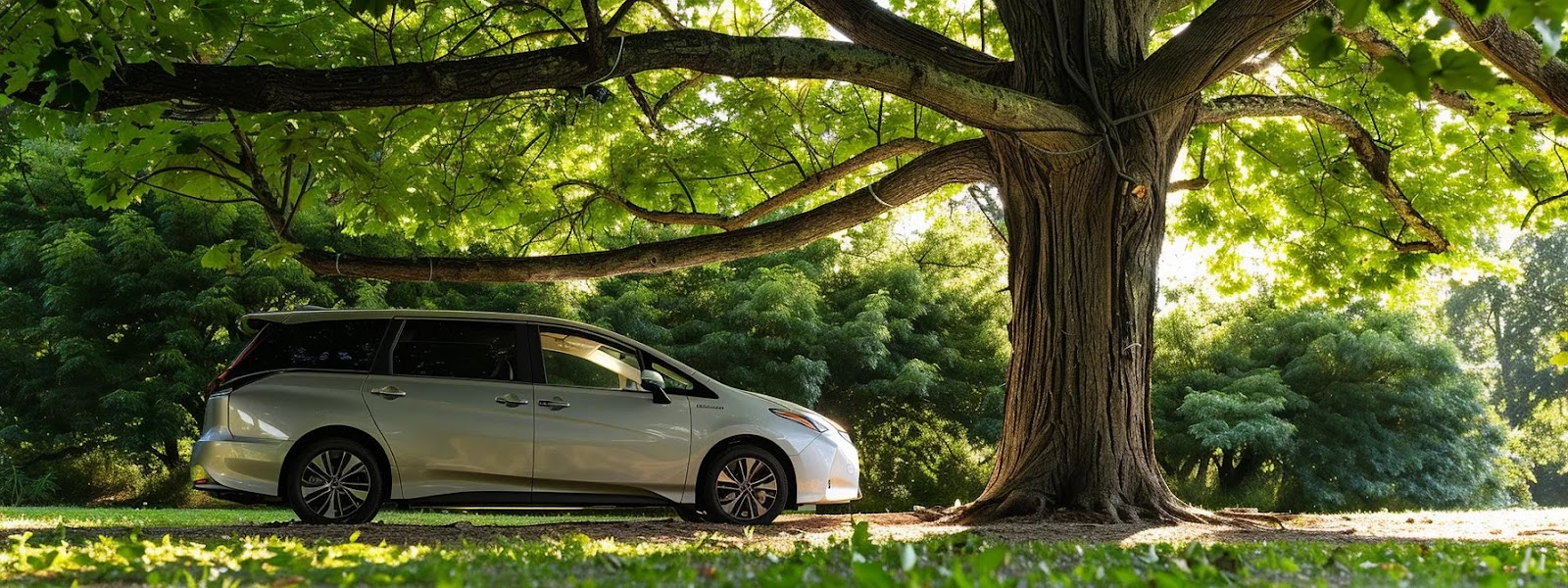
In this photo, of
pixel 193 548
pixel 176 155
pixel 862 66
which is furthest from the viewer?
pixel 176 155

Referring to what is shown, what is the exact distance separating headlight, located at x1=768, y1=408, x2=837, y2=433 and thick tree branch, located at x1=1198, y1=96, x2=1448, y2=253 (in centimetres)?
431

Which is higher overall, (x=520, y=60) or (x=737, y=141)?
(x=737, y=141)

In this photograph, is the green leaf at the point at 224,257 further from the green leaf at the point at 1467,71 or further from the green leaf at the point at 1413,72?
the green leaf at the point at 1467,71

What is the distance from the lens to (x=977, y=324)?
25031 millimetres

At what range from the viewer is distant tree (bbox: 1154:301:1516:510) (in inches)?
957

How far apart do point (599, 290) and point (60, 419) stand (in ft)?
32.7

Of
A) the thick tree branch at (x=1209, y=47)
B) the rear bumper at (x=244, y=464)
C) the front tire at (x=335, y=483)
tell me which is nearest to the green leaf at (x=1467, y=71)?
the thick tree branch at (x=1209, y=47)

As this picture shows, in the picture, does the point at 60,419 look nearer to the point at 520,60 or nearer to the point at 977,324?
the point at 977,324

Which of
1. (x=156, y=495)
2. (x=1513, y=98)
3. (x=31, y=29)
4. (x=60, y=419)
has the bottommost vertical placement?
(x=156, y=495)

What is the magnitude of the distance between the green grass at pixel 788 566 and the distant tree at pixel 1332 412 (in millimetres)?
20141

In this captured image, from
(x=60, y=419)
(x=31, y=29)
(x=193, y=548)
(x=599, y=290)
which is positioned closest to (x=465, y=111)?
(x=31, y=29)

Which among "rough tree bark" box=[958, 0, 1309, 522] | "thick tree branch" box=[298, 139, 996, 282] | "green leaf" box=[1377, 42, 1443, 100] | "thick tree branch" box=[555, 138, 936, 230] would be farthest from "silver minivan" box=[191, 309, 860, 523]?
"green leaf" box=[1377, 42, 1443, 100]

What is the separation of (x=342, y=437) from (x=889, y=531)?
388 centimetres

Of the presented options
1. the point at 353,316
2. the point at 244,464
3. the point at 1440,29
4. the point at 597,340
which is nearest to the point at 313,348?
the point at 353,316
